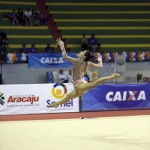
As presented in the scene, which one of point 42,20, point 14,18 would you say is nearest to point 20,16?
point 14,18

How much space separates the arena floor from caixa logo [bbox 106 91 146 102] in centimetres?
156

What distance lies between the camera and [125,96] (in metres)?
14.2

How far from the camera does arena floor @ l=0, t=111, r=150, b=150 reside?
7.59 metres

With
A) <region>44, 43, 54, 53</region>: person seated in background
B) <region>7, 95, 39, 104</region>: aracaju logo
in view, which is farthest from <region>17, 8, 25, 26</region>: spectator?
<region>7, 95, 39, 104</region>: aracaju logo

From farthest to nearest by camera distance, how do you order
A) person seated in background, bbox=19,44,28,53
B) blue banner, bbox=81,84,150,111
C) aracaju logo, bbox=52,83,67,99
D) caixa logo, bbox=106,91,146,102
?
1. person seated in background, bbox=19,44,28,53
2. caixa logo, bbox=106,91,146,102
3. blue banner, bbox=81,84,150,111
4. aracaju logo, bbox=52,83,67,99

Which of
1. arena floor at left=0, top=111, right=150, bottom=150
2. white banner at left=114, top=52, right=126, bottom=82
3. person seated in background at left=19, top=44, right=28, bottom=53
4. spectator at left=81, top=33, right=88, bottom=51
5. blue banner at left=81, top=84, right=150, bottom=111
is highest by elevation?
spectator at left=81, top=33, right=88, bottom=51

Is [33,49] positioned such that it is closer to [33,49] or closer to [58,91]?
[33,49]

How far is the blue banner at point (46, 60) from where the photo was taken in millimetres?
18062

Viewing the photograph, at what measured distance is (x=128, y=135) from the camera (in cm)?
891

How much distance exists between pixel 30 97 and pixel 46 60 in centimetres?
519

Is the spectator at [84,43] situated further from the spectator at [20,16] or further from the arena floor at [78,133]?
the arena floor at [78,133]

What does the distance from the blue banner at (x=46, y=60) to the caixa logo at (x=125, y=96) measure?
455 centimetres

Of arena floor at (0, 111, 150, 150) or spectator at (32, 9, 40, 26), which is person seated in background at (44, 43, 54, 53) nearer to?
→ spectator at (32, 9, 40, 26)

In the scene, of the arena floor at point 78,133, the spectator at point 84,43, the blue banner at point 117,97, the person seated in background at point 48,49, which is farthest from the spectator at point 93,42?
the arena floor at point 78,133
